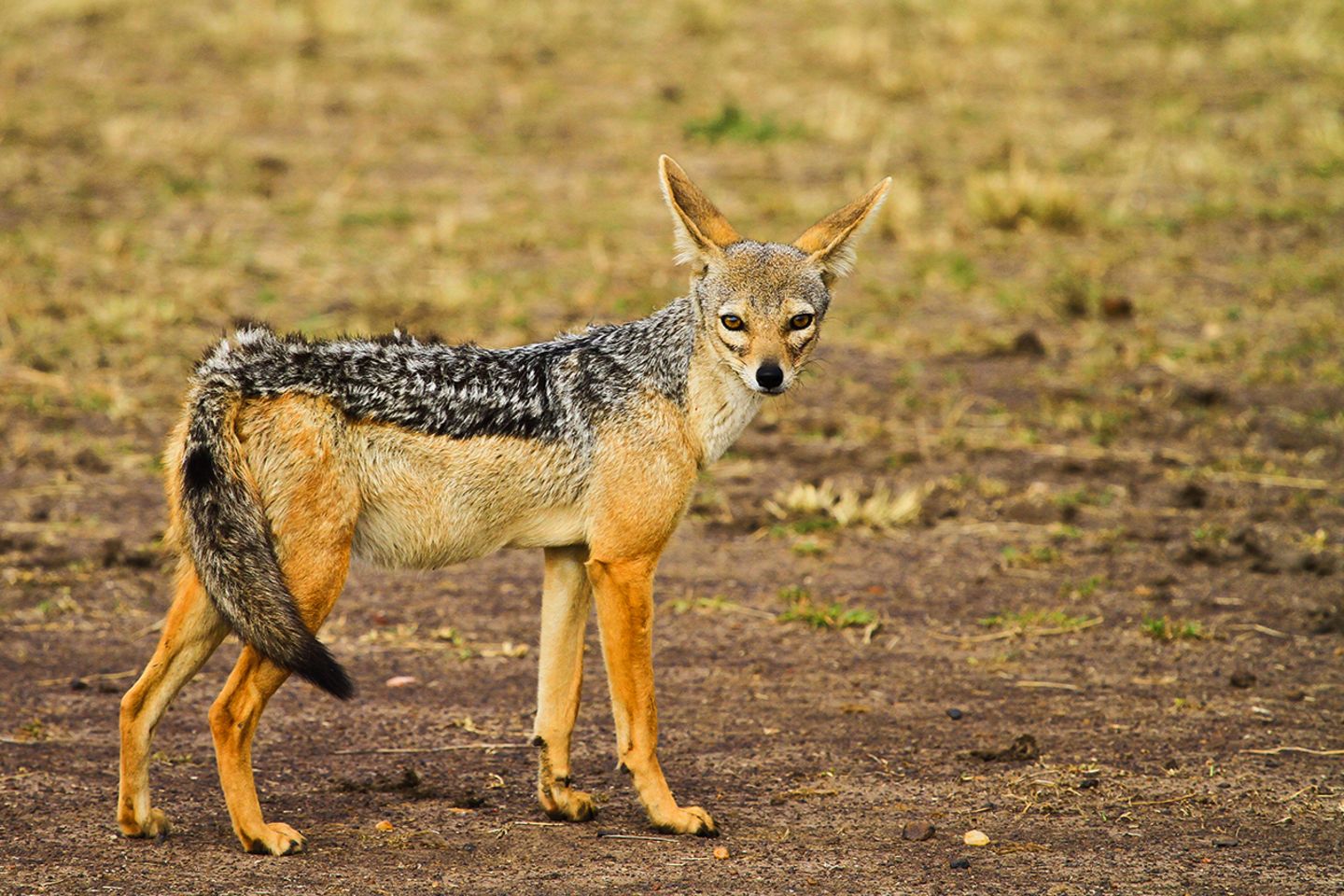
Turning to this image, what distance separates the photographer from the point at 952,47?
20406 mm

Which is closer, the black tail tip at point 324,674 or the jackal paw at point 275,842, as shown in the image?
the black tail tip at point 324,674

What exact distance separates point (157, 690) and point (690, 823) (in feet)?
6.24

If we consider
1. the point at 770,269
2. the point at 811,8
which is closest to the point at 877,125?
the point at 811,8

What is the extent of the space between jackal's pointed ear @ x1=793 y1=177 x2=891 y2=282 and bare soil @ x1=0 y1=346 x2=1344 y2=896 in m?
1.95

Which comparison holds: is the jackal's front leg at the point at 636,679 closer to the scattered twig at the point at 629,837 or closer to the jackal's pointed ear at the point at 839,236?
the scattered twig at the point at 629,837

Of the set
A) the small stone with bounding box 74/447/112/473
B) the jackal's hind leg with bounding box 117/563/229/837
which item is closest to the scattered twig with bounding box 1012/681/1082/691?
the jackal's hind leg with bounding box 117/563/229/837

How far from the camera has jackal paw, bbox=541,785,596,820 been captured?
5.96 metres

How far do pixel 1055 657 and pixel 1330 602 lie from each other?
1620 mm

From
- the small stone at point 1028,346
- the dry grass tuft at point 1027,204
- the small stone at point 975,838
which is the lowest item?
the small stone at point 975,838

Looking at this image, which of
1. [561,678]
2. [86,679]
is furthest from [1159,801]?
[86,679]

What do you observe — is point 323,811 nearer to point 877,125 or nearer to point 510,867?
point 510,867

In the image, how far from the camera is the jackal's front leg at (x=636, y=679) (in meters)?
5.81

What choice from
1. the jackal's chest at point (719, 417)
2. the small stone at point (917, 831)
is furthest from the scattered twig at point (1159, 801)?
the jackal's chest at point (719, 417)

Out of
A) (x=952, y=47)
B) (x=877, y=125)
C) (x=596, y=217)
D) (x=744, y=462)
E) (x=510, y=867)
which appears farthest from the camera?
(x=952, y=47)
